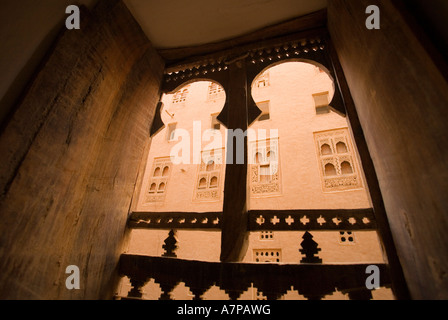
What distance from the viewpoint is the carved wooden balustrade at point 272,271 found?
1.33 meters

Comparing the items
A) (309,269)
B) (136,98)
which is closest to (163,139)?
(136,98)

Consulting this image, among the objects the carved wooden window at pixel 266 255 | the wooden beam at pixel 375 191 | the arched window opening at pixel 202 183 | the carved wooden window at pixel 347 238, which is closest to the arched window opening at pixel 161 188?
the arched window opening at pixel 202 183

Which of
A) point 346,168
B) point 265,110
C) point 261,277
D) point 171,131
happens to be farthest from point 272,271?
point 171,131

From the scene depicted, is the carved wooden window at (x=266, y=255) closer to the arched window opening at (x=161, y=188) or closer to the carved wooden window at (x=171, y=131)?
the arched window opening at (x=161, y=188)

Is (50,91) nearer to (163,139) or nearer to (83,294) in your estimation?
(83,294)

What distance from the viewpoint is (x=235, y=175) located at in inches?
73.5

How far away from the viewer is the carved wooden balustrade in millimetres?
1334

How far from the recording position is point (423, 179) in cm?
97

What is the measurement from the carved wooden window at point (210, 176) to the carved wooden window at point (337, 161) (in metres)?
4.15

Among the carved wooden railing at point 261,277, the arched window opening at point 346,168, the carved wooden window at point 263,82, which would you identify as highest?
the carved wooden window at point 263,82

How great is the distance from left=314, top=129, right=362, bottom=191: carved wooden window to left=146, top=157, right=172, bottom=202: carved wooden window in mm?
6901

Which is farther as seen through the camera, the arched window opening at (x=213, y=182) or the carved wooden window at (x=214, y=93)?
the carved wooden window at (x=214, y=93)

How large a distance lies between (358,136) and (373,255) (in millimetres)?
6541

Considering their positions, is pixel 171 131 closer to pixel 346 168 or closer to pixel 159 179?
pixel 159 179
